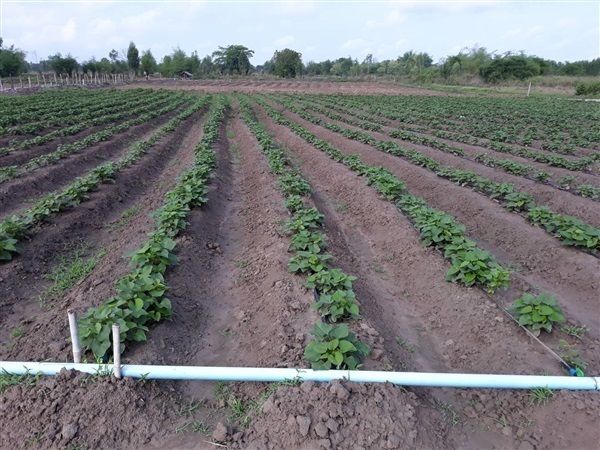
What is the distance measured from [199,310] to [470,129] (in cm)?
1741

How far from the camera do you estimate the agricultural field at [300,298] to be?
122 inches

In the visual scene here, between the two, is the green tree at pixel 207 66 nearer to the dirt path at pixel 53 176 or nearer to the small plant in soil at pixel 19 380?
the dirt path at pixel 53 176

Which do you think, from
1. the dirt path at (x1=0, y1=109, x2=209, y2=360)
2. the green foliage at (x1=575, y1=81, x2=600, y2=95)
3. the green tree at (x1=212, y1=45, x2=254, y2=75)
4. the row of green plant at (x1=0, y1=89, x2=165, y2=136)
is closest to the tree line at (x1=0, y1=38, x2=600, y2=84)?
the green tree at (x1=212, y1=45, x2=254, y2=75)


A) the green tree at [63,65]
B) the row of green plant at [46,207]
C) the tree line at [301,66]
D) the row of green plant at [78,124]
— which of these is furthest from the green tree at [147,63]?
the row of green plant at [46,207]

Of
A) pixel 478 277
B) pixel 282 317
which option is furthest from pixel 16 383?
pixel 478 277

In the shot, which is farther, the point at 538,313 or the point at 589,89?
the point at 589,89

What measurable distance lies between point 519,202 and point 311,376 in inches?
257

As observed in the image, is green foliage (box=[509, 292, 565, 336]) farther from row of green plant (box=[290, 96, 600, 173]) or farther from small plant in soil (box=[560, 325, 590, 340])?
row of green plant (box=[290, 96, 600, 173])

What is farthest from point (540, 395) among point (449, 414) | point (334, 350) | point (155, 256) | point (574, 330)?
point (155, 256)

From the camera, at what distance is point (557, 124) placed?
1980 centimetres

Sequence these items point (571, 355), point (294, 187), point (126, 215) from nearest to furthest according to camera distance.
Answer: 1. point (571, 355)
2. point (126, 215)
3. point (294, 187)

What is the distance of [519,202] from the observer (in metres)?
7.86

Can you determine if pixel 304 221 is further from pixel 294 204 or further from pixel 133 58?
pixel 133 58

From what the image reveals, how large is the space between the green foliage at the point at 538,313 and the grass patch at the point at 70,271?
578cm
